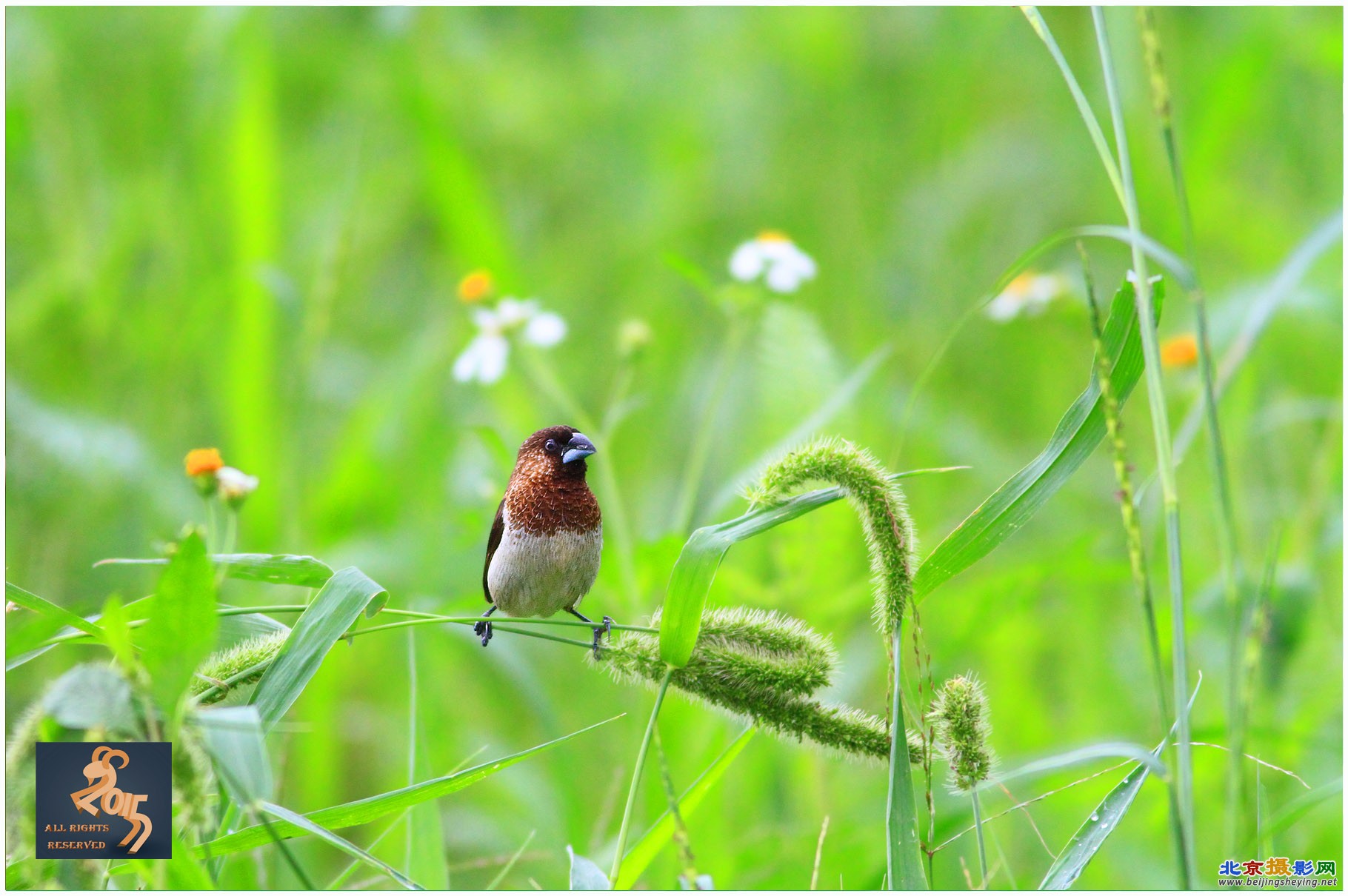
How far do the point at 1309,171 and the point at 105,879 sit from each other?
654 centimetres

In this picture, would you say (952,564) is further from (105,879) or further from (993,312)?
(993,312)

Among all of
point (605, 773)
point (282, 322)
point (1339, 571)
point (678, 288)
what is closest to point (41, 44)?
point (282, 322)

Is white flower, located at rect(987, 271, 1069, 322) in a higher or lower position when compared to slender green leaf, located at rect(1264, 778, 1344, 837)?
higher

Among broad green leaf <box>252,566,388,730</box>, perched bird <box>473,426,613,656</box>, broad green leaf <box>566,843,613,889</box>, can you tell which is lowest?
broad green leaf <box>566,843,613,889</box>

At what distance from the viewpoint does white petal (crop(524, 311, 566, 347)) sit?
3.28 meters

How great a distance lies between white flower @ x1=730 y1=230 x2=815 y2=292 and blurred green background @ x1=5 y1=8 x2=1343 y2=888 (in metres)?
0.11

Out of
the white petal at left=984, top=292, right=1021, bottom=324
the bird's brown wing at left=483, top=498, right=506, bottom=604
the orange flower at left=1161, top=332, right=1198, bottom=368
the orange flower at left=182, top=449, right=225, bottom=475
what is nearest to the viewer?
the orange flower at left=182, top=449, right=225, bottom=475

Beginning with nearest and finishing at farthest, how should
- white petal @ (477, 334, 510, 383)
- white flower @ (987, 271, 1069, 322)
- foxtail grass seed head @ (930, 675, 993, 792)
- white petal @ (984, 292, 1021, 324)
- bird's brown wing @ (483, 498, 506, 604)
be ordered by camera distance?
foxtail grass seed head @ (930, 675, 993, 792) → bird's brown wing @ (483, 498, 506, 604) → white petal @ (477, 334, 510, 383) → white flower @ (987, 271, 1069, 322) → white petal @ (984, 292, 1021, 324)

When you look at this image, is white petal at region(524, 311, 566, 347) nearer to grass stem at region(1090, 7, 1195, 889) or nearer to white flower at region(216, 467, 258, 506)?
white flower at region(216, 467, 258, 506)

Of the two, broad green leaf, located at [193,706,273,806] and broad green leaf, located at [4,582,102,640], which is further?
broad green leaf, located at [4,582,102,640]

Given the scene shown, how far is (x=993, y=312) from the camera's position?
5.11 meters

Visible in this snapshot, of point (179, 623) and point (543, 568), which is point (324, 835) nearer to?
point (179, 623)

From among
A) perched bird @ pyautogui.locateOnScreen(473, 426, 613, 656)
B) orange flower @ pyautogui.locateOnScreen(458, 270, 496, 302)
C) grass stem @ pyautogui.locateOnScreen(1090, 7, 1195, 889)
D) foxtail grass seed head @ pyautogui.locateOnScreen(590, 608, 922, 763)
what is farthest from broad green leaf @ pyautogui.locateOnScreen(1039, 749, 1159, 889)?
orange flower @ pyautogui.locateOnScreen(458, 270, 496, 302)

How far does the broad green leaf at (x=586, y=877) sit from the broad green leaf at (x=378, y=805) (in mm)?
183
